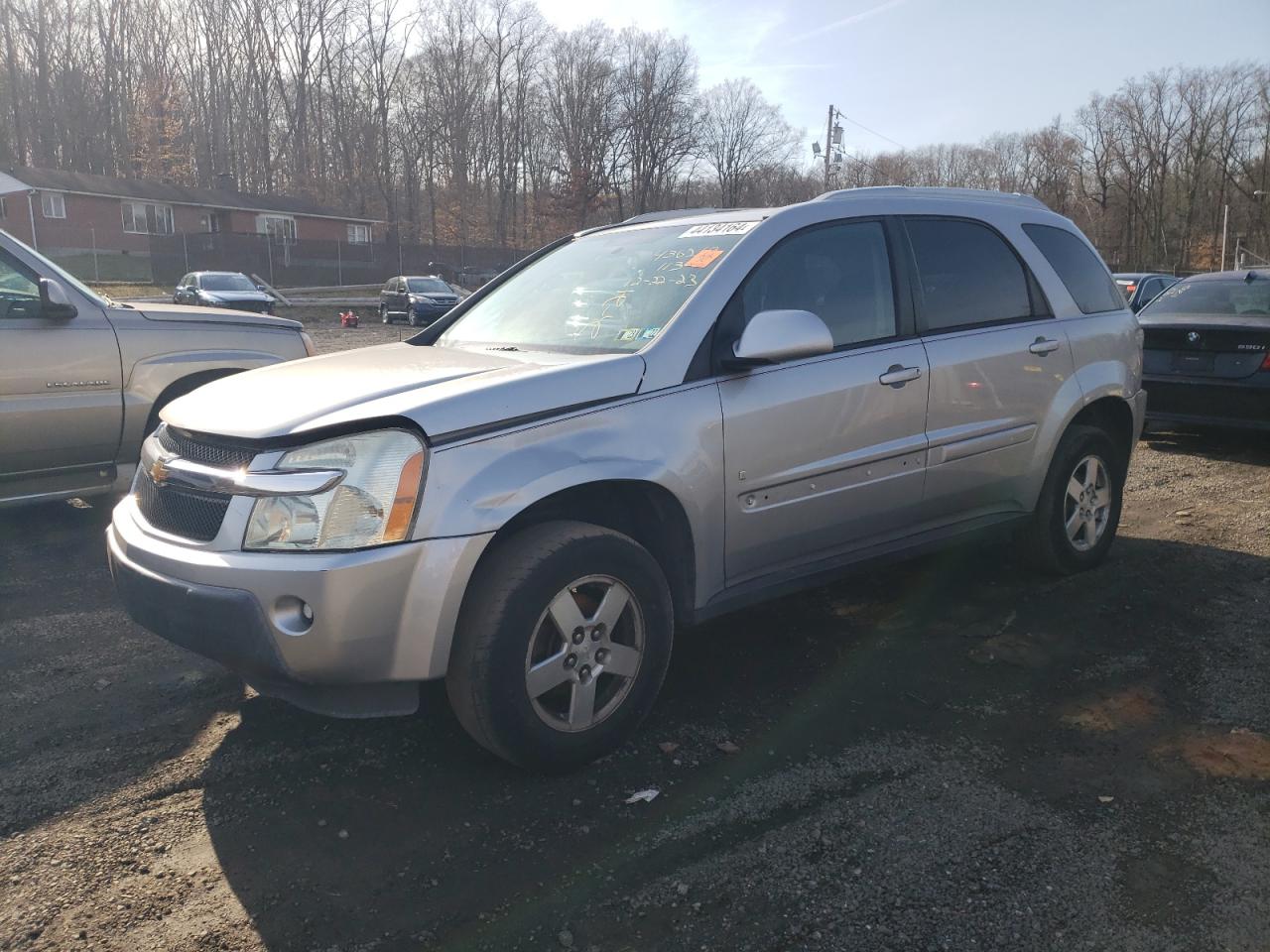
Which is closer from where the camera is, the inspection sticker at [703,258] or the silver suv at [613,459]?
the silver suv at [613,459]

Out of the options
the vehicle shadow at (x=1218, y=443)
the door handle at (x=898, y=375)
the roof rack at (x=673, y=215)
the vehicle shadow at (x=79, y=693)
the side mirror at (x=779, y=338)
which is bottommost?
the vehicle shadow at (x=79, y=693)

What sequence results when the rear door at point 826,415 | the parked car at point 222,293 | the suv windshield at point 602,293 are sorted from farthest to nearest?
the parked car at point 222,293, the suv windshield at point 602,293, the rear door at point 826,415

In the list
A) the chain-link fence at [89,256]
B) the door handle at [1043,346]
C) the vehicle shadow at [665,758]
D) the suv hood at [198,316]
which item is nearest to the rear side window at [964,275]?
the door handle at [1043,346]

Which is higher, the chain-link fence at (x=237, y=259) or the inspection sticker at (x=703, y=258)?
the chain-link fence at (x=237, y=259)

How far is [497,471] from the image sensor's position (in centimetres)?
298

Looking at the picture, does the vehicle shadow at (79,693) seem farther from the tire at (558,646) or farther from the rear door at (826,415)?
the rear door at (826,415)

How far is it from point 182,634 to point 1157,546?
17.5ft

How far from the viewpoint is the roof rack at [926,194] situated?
428 centimetres

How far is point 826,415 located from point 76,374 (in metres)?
4.53

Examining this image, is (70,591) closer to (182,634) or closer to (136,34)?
(182,634)

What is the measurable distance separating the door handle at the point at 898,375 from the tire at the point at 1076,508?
1254 millimetres

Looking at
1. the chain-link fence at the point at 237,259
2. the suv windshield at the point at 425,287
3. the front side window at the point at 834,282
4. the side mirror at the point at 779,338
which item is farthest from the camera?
the chain-link fence at the point at 237,259

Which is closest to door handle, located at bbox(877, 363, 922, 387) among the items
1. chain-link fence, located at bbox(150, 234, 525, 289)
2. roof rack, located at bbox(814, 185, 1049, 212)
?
roof rack, located at bbox(814, 185, 1049, 212)

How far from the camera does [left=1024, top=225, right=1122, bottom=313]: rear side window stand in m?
5.10
